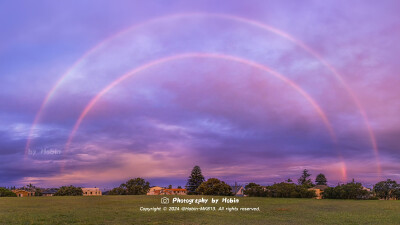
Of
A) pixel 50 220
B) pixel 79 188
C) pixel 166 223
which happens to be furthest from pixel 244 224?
pixel 79 188

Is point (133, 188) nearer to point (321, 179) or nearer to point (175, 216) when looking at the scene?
point (175, 216)

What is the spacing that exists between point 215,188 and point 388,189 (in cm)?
4184

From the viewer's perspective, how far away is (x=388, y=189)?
257ft

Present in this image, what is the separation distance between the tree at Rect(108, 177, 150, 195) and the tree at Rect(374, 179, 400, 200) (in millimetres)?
59258

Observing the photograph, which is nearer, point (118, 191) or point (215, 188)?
point (215, 188)

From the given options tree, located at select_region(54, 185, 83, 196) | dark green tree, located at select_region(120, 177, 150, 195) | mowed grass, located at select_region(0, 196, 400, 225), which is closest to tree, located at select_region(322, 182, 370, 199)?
mowed grass, located at select_region(0, 196, 400, 225)

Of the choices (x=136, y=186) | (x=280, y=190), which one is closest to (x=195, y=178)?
(x=136, y=186)

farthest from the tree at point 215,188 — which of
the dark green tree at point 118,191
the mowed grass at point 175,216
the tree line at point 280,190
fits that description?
the mowed grass at point 175,216

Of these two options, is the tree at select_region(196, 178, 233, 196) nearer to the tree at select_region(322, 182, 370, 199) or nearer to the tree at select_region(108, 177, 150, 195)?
the tree at select_region(108, 177, 150, 195)

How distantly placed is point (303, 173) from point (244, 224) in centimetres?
15508

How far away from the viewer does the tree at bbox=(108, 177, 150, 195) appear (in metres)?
88.1

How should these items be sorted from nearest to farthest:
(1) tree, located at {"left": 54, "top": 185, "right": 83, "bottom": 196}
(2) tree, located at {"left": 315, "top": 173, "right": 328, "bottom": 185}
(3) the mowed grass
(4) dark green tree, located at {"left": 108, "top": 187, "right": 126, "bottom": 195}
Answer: (3) the mowed grass
(1) tree, located at {"left": 54, "top": 185, "right": 83, "bottom": 196}
(4) dark green tree, located at {"left": 108, "top": 187, "right": 126, "bottom": 195}
(2) tree, located at {"left": 315, "top": 173, "right": 328, "bottom": 185}

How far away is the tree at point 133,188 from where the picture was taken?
88062mm

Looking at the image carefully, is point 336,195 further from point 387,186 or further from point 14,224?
point 14,224
